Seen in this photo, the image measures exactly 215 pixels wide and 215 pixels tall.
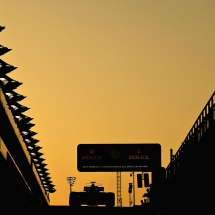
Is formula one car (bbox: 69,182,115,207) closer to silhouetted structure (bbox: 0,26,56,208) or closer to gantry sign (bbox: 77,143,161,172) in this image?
silhouetted structure (bbox: 0,26,56,208)

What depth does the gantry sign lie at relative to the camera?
73000 mm

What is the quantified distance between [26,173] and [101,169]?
3204cm

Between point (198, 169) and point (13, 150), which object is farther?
point (13, 150)

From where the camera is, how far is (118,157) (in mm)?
74438

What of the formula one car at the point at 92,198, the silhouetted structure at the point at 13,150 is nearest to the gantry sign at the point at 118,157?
the silhouetted structure at the point at 13,150

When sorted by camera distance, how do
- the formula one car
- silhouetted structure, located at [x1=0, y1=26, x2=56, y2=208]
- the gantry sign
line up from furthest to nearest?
the gantry sign < the formula one car < silhouetted structure, located at [x1=0, y1=26, x2=56, y2=208]

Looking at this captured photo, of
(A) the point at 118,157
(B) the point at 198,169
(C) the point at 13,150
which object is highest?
(C) the point at 13,150

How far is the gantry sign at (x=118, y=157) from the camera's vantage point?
73000 millimetres

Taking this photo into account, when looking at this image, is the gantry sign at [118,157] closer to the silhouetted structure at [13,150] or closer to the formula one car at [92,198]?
the silhouetted structure at [13,150]

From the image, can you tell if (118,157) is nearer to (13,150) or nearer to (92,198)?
(13,150)

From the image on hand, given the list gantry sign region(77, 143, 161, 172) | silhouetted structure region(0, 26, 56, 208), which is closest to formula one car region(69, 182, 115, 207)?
silhouetted structure region(0, 26, 56, 208)

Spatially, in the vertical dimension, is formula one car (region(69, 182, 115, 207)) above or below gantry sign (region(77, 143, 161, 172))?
below

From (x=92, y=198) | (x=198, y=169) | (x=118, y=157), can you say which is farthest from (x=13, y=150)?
(x=198, y=169)

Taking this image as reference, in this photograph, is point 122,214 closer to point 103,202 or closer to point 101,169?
point 103,202
